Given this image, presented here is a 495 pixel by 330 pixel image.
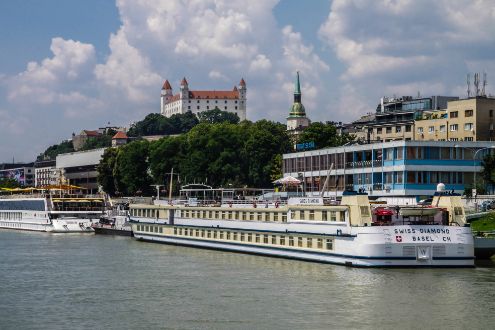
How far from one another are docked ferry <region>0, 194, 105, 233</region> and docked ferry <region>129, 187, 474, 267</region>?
3825cm

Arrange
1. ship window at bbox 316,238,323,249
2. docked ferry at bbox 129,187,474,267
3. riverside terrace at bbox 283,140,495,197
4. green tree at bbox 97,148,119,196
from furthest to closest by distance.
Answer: green tree at bbox 97,148,119,196 < riverside terrace at bbox 283,140,495,197 < ship window at bbox 316,238,323,249 < docked ferry at bbox 129,187,474,267

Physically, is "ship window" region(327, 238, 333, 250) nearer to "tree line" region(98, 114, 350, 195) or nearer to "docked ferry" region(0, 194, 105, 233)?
"docked ferry" region(0, 194, 105, 233)

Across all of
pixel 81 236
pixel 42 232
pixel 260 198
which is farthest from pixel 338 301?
pixel 42 232

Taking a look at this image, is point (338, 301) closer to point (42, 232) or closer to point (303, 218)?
point (303, 218)

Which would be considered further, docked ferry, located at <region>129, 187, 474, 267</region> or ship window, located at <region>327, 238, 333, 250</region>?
ship window, located at <region>327, 238, 333, 250</region>

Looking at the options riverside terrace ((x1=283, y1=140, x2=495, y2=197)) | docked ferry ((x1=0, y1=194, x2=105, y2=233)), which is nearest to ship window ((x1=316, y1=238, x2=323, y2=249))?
riverside terrace ((x1=283, y1=140, x2=495, y2=197))

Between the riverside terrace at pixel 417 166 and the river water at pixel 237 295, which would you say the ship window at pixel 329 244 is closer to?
the river water at pixel 237 295

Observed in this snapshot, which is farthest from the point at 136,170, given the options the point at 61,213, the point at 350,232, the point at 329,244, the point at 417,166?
the point at 350,232

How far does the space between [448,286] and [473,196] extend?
114ft

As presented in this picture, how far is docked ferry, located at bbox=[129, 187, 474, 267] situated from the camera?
53.1 meters

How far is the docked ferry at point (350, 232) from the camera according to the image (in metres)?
53.1

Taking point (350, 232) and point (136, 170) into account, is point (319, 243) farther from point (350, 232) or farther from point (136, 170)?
point (136, 170)

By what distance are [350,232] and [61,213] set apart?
2532 inches

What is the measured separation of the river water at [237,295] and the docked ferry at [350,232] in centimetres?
96
